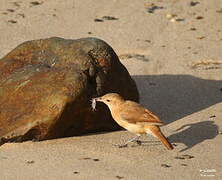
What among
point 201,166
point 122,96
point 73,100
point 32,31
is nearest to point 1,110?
point 73,100

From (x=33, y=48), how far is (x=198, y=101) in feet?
8.59

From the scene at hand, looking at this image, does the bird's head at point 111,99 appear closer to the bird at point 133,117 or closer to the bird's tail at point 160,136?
the bird at point 133,117

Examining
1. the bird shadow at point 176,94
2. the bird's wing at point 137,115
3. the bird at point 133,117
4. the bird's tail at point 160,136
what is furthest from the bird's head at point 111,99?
the bird shadow at point 176,94

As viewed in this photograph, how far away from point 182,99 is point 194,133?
1593 millimetres

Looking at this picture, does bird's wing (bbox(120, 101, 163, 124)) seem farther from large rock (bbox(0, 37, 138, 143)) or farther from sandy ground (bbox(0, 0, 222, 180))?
large rock (bbox(0, 37, 138, 143))

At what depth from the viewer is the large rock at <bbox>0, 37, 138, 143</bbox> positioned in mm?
8234

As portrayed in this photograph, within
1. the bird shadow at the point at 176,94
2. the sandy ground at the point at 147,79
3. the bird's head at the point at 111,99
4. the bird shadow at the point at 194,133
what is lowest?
the bird shadow at the point at 176,94

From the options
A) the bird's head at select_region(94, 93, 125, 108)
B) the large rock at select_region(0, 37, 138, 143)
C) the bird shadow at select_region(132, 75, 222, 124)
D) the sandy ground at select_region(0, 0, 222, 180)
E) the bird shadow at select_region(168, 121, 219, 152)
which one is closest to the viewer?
the sandy ground at select_region(0, 0, 222, 180)

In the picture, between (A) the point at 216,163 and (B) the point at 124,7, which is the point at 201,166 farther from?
(B) the point at 124,7

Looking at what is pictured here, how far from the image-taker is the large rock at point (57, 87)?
27.0 feet

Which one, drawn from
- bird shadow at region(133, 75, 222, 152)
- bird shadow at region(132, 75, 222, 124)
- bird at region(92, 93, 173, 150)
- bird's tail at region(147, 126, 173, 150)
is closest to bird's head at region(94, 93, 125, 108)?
bird at region(92, 93, 173, 150)

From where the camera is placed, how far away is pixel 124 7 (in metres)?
14.2

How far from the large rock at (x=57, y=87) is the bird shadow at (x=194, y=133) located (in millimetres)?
809

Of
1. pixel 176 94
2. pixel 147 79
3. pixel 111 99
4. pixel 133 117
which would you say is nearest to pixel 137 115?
pixel 133 117
